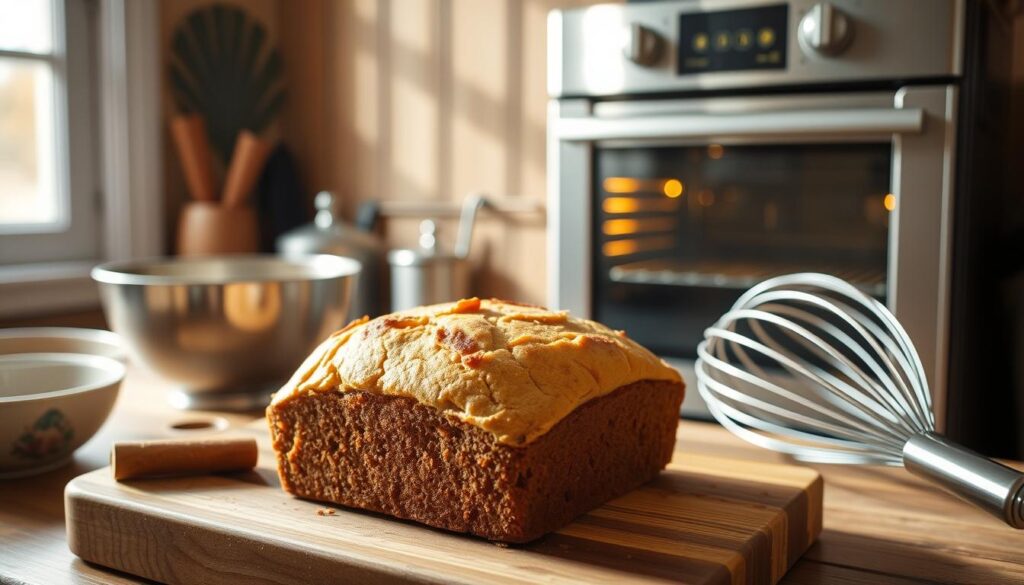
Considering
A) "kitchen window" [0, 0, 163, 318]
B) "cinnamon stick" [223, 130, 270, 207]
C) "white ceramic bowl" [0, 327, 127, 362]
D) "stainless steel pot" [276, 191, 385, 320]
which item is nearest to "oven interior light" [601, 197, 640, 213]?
"stainless steel pot" [276, 191, 385, 320]

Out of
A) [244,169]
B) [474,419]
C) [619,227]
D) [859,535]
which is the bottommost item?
[859,535]

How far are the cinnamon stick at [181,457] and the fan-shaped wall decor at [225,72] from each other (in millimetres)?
1291

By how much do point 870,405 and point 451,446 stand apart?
0.34 m

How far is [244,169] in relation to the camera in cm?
183

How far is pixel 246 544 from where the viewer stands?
628mm

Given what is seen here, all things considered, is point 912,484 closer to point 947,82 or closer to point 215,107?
point 947,82

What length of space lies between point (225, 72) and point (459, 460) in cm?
154

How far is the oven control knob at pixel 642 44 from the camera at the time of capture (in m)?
1.24

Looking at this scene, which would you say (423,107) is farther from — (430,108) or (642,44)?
(642,44)

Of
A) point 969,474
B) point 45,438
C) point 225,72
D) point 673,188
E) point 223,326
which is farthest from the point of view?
point 225,72

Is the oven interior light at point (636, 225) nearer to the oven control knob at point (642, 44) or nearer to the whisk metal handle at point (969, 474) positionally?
the oven control knob at point (642, 44)

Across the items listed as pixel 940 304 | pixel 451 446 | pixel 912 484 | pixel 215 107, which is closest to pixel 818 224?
pixel 940 304

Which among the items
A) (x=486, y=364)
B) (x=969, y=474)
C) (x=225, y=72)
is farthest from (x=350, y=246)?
(x=969, y=474)

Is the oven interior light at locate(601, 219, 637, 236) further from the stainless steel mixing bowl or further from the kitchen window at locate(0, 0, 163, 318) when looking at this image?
the kitchen window at locate(0, 0, 163, 318)
